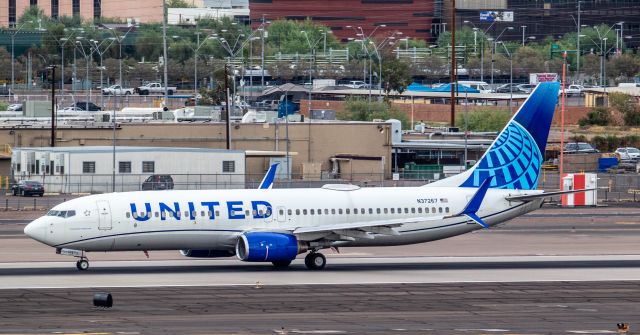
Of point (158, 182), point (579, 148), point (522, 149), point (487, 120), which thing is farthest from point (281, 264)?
point (487, 120)

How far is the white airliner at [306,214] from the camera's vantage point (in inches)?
2051

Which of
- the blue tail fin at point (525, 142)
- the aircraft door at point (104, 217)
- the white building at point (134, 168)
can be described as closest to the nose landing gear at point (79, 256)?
the aircraft door at point (104, 217)

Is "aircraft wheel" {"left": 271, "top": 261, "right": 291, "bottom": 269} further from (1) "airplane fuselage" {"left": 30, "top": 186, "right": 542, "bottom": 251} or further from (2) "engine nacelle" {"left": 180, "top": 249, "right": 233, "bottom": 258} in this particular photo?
(2) "engine nacelle" {"left": 180, "top": 249, "right": 233, "bottom": 258}

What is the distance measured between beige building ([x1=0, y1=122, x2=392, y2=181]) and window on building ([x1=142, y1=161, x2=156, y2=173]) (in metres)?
12.0

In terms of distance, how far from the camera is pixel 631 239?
67750 mm

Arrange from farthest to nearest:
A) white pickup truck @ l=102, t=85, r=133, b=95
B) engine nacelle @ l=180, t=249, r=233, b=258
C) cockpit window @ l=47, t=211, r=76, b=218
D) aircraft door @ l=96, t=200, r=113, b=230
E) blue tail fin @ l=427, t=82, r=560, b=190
Result: white pickup truck @ l=102, t=85, r=133, b=95 < blue tail fin @ l=427, t=82, r=560, b=190 < engine nacelle @ l=180, t=249, r=233, b=258 < cockpit window @ l=47, t=211, r=76, b=218 < aircraft door @ l=96, t=200, r=113, b=230

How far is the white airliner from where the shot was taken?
52.1 meters

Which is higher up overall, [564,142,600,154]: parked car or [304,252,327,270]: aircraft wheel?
[564,142,600,154]: parked car

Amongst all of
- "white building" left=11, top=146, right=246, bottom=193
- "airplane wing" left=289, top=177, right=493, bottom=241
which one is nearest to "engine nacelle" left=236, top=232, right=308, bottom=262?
"airplane wing" left=289, top=177, right=493, bottom=241

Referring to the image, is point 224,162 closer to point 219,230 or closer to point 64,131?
point 64,131

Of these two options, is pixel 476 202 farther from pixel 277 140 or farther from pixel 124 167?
pixel 277 140

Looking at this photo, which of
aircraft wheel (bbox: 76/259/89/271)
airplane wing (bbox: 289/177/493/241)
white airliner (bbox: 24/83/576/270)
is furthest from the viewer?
aircraft wheel (bbox: 76/259/89/271)

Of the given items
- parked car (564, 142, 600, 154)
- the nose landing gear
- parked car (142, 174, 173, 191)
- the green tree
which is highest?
the green tree

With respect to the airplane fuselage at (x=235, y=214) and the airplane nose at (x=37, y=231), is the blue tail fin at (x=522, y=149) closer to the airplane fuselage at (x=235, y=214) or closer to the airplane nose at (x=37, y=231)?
the airplane fuselage at (x=235, y=214)
